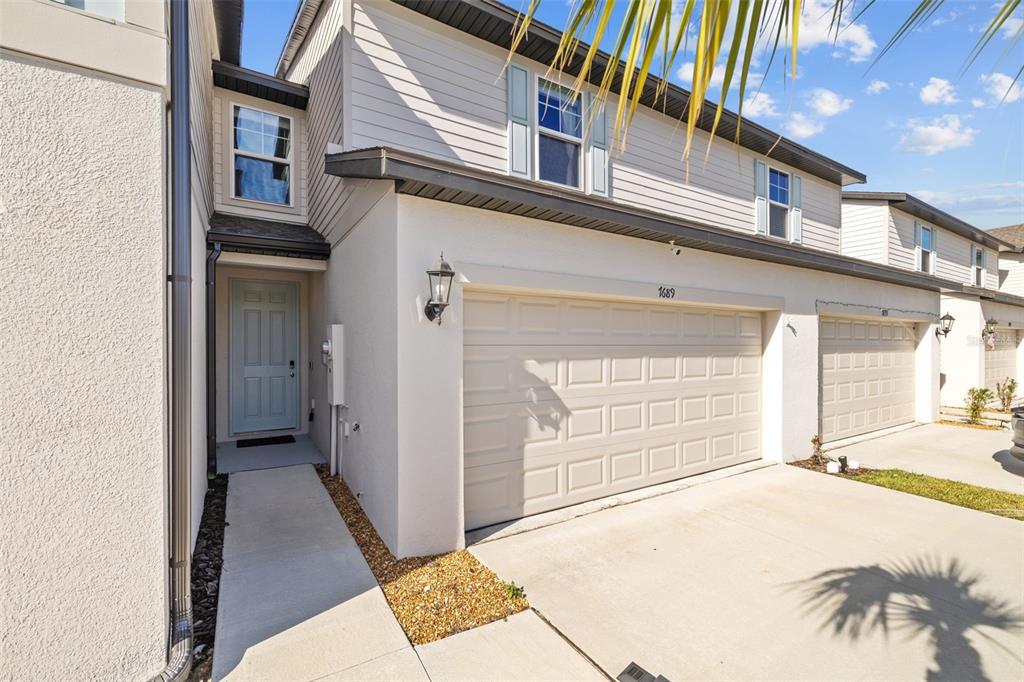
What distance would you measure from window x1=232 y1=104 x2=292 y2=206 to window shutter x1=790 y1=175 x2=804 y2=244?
29.5ft

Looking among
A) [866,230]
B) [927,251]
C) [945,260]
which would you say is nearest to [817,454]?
[866,230]

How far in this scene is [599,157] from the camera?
650cm

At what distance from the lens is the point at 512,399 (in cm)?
479

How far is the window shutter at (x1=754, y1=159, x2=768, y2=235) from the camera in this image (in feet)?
27.9

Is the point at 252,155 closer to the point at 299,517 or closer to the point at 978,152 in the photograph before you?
the point at 299,517

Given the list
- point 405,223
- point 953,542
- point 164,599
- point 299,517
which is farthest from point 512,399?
point 953,542

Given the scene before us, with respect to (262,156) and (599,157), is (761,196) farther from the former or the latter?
(262,156)

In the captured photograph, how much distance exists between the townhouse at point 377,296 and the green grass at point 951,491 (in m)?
1.12

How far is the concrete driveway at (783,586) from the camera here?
2836 millimetres

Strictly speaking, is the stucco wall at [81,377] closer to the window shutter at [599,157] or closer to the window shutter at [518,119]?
the window shutter at [518,119]

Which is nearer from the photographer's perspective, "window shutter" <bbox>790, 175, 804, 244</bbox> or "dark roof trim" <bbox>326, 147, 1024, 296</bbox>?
"dark roof trim" <bbox>326, 147, 1024, 296</bbox>

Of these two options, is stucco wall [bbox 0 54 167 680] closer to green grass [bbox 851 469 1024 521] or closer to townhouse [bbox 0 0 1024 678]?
townhouse [bbox 0 0 1024 678]

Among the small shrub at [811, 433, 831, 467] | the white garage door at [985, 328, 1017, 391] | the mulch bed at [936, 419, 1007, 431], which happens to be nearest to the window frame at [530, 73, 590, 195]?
the small shrub at [811, 433, 831, 467]

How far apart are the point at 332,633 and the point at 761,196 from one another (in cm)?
913
